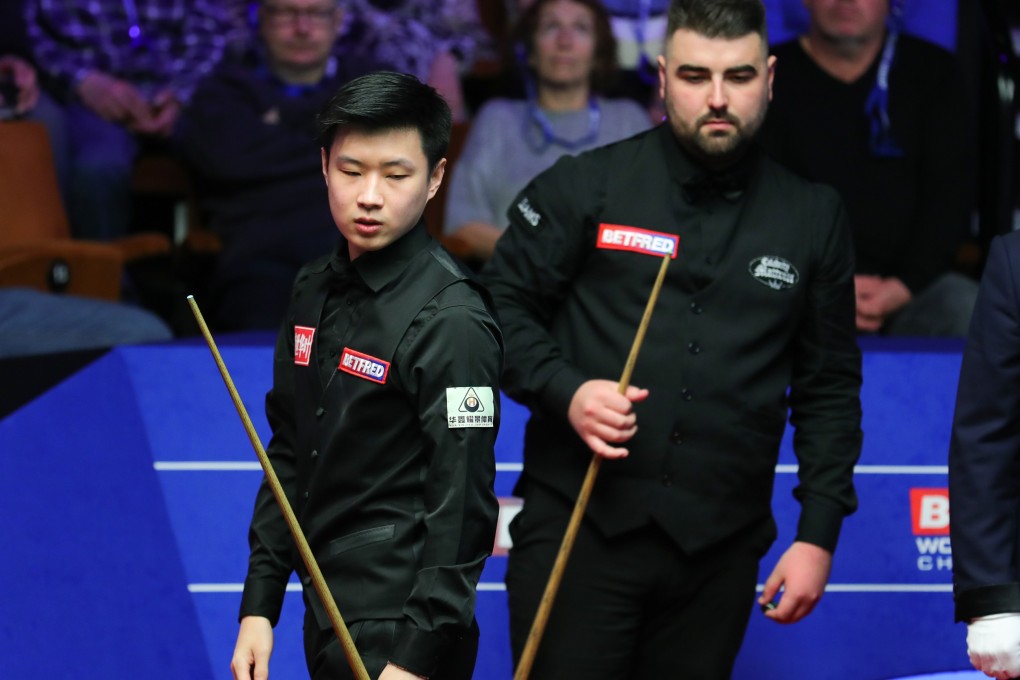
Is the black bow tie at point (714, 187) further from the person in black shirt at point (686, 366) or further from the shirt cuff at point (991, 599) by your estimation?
the shirt cuff at point (991, 599)

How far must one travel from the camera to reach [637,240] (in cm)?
216

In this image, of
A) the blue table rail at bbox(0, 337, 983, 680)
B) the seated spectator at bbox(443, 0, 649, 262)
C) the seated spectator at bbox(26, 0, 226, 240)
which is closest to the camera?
the blue table rail at bbox(0, 337, 983, 680)

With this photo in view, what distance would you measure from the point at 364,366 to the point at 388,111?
0.30 metres

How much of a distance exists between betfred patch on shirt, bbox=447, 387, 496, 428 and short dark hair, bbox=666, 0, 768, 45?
735 millimetres

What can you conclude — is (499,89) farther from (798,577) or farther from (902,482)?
(798,577)

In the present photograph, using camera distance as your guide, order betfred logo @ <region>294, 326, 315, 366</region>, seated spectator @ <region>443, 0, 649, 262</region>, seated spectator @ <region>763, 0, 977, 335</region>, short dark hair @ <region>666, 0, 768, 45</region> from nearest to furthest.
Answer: betfred logo @ <region>294, 326, 315, 366</region>
short dark hair @ <region>666, 0, 768, 45</region>
seated spectator @ <region>763, 0, 977, 335</region>
seated spectator @ <region>443, 0, 649, 262</region>

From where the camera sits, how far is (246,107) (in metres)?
4.25

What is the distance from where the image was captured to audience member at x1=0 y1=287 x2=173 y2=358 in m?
3.23

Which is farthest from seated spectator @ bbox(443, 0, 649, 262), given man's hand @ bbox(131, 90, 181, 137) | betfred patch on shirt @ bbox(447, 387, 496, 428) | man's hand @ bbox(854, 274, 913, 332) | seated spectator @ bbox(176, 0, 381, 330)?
betfred patch on shirt @ bbox(447, 387, 496, 428)

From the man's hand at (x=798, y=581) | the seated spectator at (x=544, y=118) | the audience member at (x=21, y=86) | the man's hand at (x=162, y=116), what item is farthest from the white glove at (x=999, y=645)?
the man's hand at (x=162, y=116)

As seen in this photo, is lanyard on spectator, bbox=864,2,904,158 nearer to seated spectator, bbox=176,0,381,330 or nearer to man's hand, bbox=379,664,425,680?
seated spectator, bbox=176,0,381,330

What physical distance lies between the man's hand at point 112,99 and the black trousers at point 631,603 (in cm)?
273

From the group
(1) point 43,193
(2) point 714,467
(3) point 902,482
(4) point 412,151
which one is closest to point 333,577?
(4) point 412,151

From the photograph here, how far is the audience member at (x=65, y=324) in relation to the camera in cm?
323
